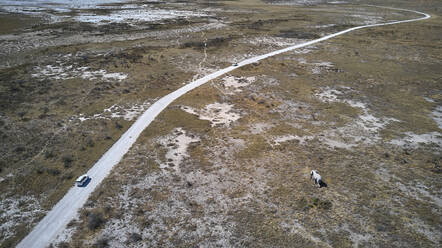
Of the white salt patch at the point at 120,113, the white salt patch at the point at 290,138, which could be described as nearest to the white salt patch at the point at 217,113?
the white salt patch at the point at 120,113

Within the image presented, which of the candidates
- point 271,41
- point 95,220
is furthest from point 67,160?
point 271,41

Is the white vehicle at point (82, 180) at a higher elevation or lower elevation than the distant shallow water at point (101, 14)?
lower

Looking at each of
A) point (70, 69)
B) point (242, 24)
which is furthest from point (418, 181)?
point (242, 24)

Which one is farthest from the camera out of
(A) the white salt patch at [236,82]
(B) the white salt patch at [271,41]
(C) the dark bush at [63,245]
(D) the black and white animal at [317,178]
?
(B) the white salt patch at [271,41]

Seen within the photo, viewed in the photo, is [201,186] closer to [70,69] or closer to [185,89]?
[185,89]

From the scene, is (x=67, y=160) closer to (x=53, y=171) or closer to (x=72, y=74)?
(x=53, y=171)

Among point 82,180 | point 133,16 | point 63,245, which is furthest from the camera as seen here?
point 133,16

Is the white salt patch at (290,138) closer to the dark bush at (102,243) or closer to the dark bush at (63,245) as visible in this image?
the dark bush at (102,243)
